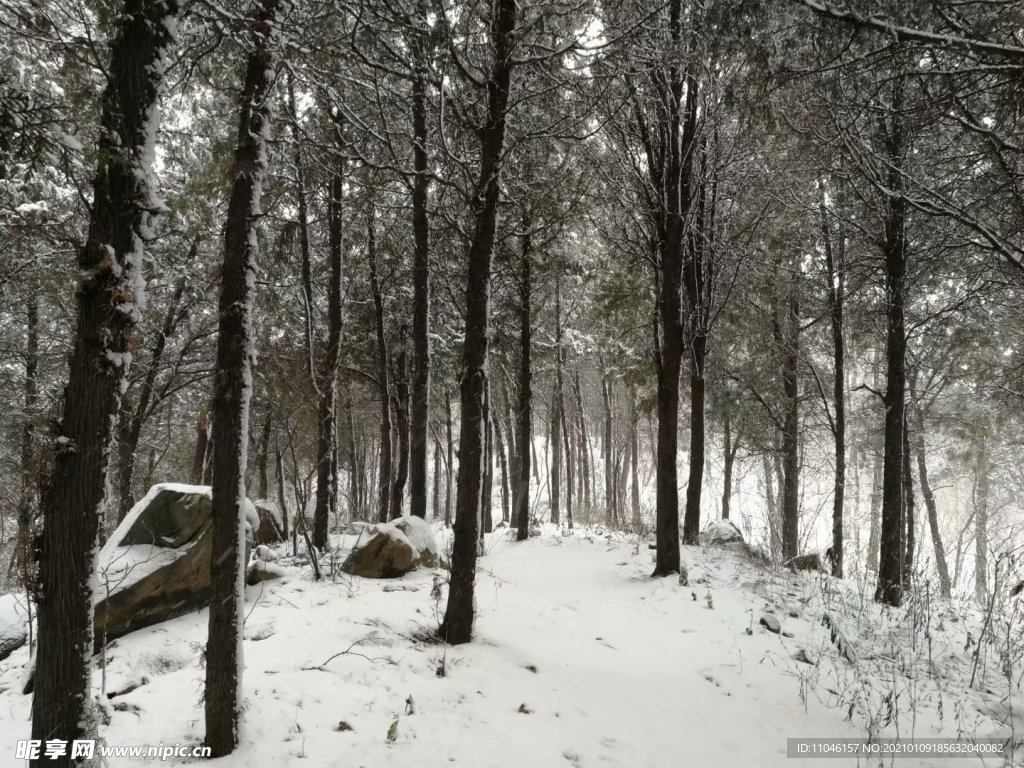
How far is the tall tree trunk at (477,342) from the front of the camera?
16.6ft

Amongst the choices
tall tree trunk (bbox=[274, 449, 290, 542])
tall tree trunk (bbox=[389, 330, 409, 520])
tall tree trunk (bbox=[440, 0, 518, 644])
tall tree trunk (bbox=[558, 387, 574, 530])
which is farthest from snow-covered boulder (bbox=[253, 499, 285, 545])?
tall tree trunk (bbox=[558, 387, 574, 530])

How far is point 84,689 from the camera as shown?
2.72 m

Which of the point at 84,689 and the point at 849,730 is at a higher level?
the point at 84,689

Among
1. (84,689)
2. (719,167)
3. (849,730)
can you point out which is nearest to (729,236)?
(719,167)

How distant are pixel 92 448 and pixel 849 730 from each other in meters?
5.26

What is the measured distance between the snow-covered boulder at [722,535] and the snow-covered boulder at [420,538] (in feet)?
20.7

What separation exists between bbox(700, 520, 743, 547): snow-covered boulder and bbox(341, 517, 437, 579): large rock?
6.85 metres

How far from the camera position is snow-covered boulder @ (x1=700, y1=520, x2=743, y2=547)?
447 inches

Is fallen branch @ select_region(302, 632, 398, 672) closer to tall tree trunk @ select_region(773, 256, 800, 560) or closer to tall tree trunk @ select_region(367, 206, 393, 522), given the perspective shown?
tall tree trunk @ select_region(367, 206, 393, 522)

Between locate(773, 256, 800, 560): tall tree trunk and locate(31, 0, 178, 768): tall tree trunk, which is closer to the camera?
locate(31, 0, 178, 768): tall tree trunk

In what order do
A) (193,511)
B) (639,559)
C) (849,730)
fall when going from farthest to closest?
1. (639,559)
2. (193,511)
3. (849,730)

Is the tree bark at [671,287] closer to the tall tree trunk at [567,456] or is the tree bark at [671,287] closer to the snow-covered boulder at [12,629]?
the tall tree trunk at [567,456]

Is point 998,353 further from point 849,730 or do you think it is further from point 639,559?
point 849,730

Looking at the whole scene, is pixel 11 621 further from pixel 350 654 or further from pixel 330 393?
pixel 330 393
